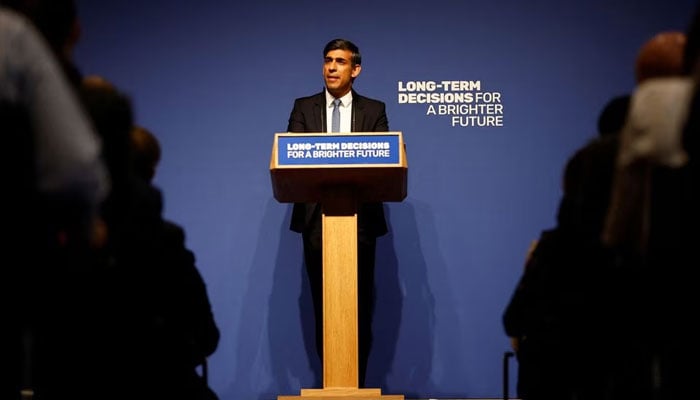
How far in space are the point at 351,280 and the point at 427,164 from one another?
1746 millimetres

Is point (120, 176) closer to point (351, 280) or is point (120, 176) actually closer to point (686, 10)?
point (351, 280)

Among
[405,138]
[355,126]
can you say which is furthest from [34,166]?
[405,138]

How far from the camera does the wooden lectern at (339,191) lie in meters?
4.08

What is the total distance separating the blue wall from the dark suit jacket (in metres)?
0.60

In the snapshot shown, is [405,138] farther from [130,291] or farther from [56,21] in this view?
[56,21]

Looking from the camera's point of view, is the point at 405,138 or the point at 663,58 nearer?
the point at 663,58

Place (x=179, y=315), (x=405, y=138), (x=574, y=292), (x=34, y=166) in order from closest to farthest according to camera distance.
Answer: (x=34, y=166)
(x=574, y=292)
(x=179, y=315)
(x=405, y=138)

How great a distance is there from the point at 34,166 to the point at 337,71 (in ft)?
11.7

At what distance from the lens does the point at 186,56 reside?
600 cm

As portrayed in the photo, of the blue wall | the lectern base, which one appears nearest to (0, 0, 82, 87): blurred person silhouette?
the lectern base

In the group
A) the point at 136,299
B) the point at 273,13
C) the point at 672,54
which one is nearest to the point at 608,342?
the point at 672,54

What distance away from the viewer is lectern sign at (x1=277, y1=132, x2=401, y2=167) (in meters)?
4.07

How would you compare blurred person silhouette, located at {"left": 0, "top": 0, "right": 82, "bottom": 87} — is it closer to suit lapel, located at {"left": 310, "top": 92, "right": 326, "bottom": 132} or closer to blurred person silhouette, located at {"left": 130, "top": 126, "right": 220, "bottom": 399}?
blurred person silhouette, located at {"left": 130, "top": 126, "right": 220, "bottom": 399}

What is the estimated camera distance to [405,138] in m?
5.90
